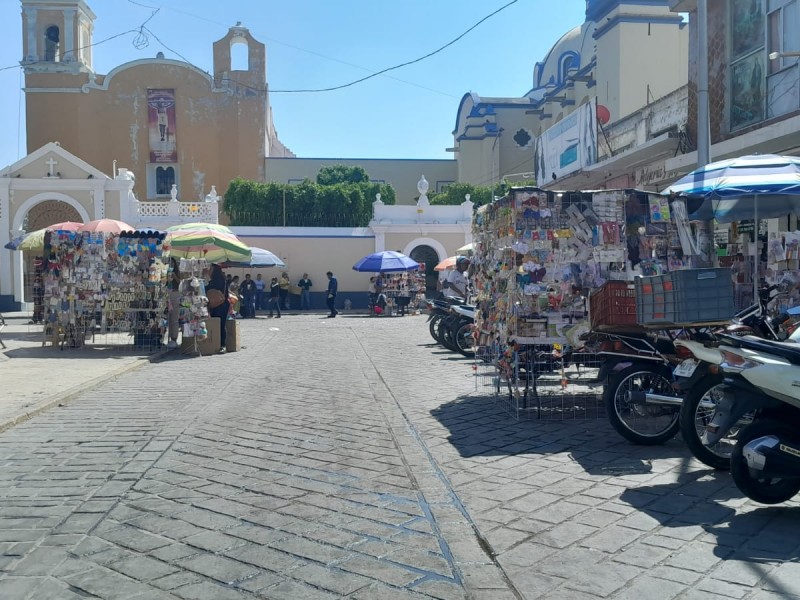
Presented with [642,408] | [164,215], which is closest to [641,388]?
[642,408]

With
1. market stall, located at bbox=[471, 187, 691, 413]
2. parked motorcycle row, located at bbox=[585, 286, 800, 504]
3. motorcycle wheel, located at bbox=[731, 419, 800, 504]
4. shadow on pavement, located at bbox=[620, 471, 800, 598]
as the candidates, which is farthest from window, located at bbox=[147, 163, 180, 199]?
motorcycle wheel, located at bbox=[731, 419, 800, 504]

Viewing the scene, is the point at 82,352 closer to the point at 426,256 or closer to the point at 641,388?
the point at 641,388

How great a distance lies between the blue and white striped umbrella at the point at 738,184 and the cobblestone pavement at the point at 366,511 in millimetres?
2834

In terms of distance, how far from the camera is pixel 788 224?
42.5 feet

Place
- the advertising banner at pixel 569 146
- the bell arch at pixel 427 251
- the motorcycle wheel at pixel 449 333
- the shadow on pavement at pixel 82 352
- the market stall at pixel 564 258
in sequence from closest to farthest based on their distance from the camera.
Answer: the market stall at pixel 564 258 < the shadow on pavement at pixel 82 352 < the motorcycle wheel at pixel 449 333 < the advertising banner at pixel 569 146 < the bell arch at pixel 427 251

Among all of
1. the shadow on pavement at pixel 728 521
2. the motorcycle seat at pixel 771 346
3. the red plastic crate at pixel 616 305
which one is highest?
the red plastic crate at pixel 616 305

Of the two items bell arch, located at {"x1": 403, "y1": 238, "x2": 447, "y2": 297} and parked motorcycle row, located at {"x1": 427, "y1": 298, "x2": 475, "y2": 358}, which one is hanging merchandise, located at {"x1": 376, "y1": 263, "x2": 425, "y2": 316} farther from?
parked motorcycle row, located at {"x1": 427, "y1": 298, "x2": 475, "y2": 358}

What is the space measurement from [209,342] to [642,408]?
34.5ft

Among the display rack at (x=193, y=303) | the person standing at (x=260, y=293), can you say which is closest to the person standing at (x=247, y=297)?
the person standing at (x=260, y=293)

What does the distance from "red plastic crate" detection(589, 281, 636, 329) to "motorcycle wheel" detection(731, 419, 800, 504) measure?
7.64 feet

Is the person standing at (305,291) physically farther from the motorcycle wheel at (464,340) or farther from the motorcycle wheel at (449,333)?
the motorcycle wheel at (464,340)

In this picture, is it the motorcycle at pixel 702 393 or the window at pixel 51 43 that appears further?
the window at pixel 51 43

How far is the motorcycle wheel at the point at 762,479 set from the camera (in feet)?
16.4

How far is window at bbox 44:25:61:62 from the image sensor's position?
146ft
